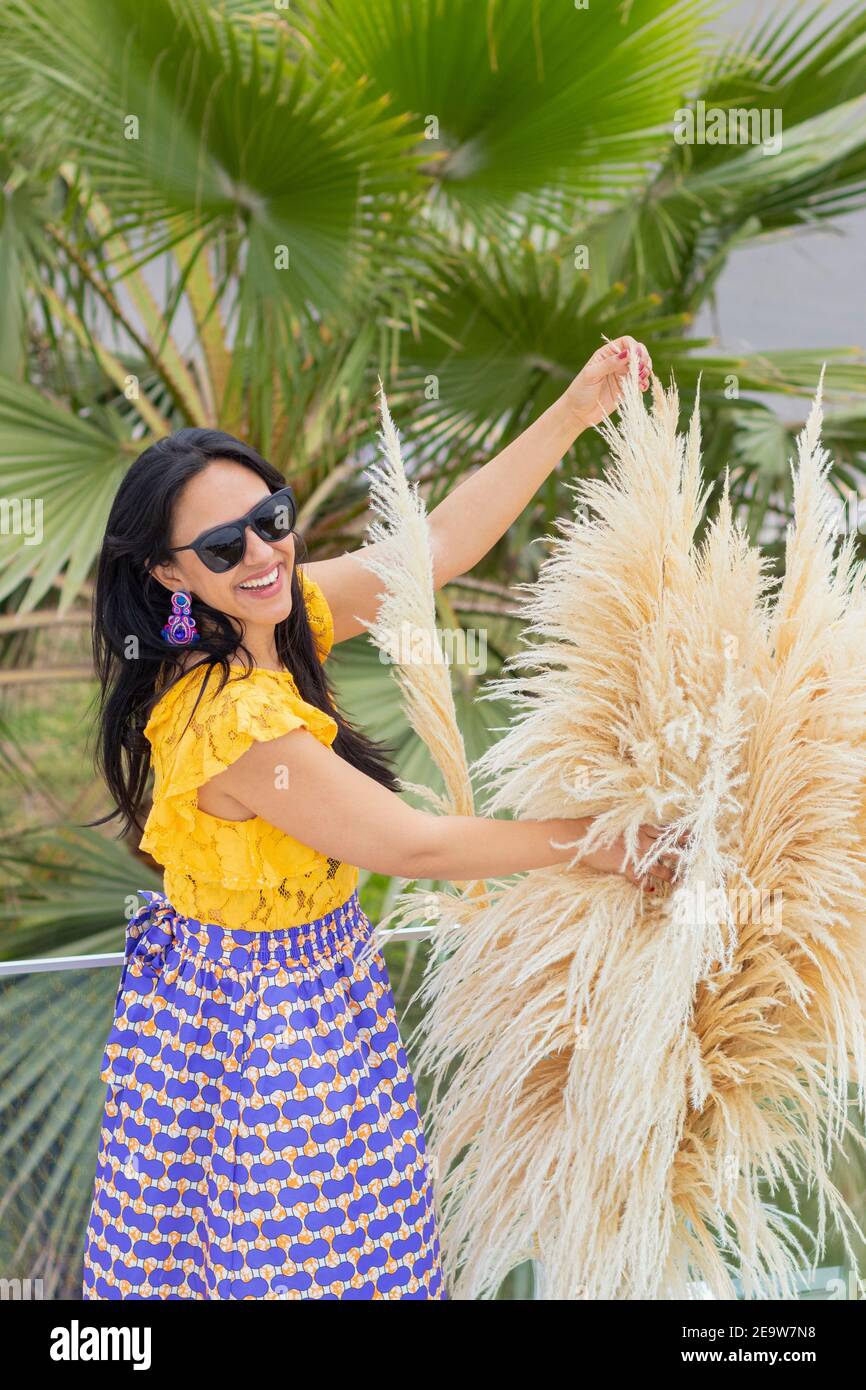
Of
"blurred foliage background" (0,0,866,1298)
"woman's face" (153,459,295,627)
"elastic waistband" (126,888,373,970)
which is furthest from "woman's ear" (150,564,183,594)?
"blurred foliage background" (0,0,866,1298)

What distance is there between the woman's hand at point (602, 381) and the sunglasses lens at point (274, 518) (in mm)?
297

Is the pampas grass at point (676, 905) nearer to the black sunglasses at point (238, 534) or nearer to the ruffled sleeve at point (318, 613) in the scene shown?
the black sunglasses at point (238, 534)

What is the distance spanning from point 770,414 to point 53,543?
1564mm

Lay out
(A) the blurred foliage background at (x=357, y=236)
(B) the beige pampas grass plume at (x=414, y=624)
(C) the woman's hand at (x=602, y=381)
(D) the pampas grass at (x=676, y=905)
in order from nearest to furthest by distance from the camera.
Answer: (D) the pampas grass at (x=676, y=905) → (B) the beige pampas grass plume at (x=414, y=624) → (C) the woman's hand at (x=602, y=381) → (A) the blurred foliage background at (x=357, y=236)

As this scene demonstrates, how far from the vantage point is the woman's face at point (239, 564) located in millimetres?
1018

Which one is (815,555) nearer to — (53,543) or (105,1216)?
(105,1216)

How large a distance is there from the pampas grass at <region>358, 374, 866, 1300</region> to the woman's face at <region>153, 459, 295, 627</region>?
0.36 feet

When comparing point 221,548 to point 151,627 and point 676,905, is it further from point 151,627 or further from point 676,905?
point 676,905

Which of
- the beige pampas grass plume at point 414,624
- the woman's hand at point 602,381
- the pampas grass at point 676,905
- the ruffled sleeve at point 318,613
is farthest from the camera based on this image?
the ruffled sleeve at point 318,613

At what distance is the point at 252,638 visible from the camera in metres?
1.07

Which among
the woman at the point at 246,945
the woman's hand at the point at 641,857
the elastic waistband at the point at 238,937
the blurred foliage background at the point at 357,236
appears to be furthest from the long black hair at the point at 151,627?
the blurred foliage background at the point at 357,236

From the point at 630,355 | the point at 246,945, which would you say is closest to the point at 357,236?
the point at 630,355
